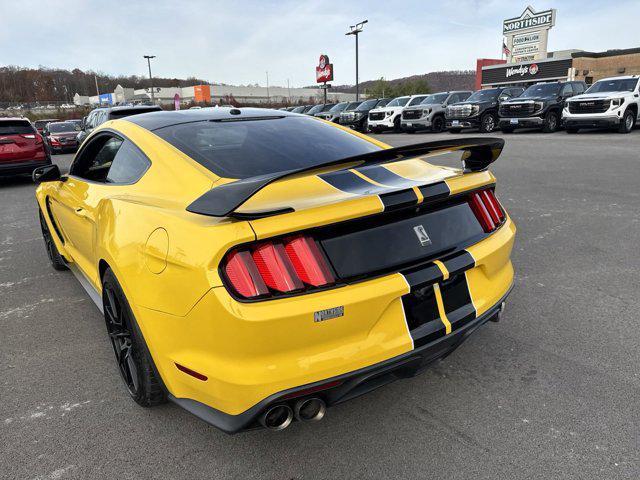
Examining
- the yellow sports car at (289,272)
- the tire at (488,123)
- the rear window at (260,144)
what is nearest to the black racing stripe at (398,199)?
the yellow sports car at (289,272)

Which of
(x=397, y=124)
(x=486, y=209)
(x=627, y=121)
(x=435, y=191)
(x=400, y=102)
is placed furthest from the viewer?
(x=400, y=102)

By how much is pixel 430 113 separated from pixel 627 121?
26.3 ft

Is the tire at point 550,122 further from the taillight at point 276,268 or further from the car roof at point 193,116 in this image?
the taillight at point 276,268

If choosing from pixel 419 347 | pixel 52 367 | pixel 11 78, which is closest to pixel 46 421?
pixel 52 367

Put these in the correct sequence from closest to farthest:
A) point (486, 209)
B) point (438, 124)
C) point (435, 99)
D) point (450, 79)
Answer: point (486, 209) → point (438, 124) → point (435, 99) → point (450, 79)

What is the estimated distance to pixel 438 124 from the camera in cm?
2278

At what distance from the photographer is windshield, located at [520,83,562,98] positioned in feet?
60.8

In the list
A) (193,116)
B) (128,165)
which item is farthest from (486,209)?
(128,165)

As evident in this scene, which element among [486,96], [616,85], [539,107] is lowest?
[539,107]

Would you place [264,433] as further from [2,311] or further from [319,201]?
[2,311]

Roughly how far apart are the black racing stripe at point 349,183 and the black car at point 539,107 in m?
18.0

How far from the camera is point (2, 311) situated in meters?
3.98

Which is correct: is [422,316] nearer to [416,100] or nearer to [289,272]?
[289,272]

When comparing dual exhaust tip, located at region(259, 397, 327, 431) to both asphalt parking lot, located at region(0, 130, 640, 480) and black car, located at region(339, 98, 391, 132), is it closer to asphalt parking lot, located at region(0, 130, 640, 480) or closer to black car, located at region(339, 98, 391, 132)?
asphalt parking lot, located at region(0, 130, 640, 480)
